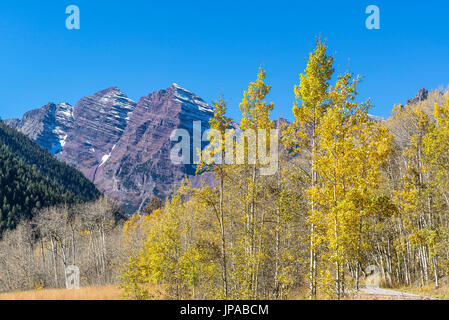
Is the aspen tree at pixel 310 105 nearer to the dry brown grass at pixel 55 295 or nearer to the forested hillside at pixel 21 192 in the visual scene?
the dry brown grass at pixel 55 295

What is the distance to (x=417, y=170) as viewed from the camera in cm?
2564

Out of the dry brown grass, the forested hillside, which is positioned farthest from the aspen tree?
the forested hillside

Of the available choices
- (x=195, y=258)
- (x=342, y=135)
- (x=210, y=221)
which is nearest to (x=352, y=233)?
(x=342, y=135)

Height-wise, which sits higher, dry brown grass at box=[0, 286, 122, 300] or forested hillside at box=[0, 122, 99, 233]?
forested hillside at box=[0, 122, 99, 233]

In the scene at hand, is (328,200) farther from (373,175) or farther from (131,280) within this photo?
(131,280)

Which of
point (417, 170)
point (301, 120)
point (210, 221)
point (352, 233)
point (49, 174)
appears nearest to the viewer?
point (352, 233)

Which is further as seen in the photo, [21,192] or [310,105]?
[21,192]

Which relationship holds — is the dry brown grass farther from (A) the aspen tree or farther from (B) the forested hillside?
(B) the forested hillside

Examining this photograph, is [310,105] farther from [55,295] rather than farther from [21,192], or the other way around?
[21,192]

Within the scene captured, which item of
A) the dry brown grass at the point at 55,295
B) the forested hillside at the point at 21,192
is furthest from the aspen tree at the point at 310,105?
the forested hillside at the point at 21,192

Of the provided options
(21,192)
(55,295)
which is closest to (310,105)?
(55,295)

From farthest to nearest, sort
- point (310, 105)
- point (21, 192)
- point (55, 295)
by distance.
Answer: point (21, 192) → point (55, 295) → point (310, 105)

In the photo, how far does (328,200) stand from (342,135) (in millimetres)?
2722

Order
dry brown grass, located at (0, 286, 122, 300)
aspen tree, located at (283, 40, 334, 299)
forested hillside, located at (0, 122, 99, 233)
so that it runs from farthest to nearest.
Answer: forested hillside, located at (0, 122, 99, 233)
dry brown grass, located at (0, 286, 122, 300)
aspen tree, located at (283, 40, 334, 299)
